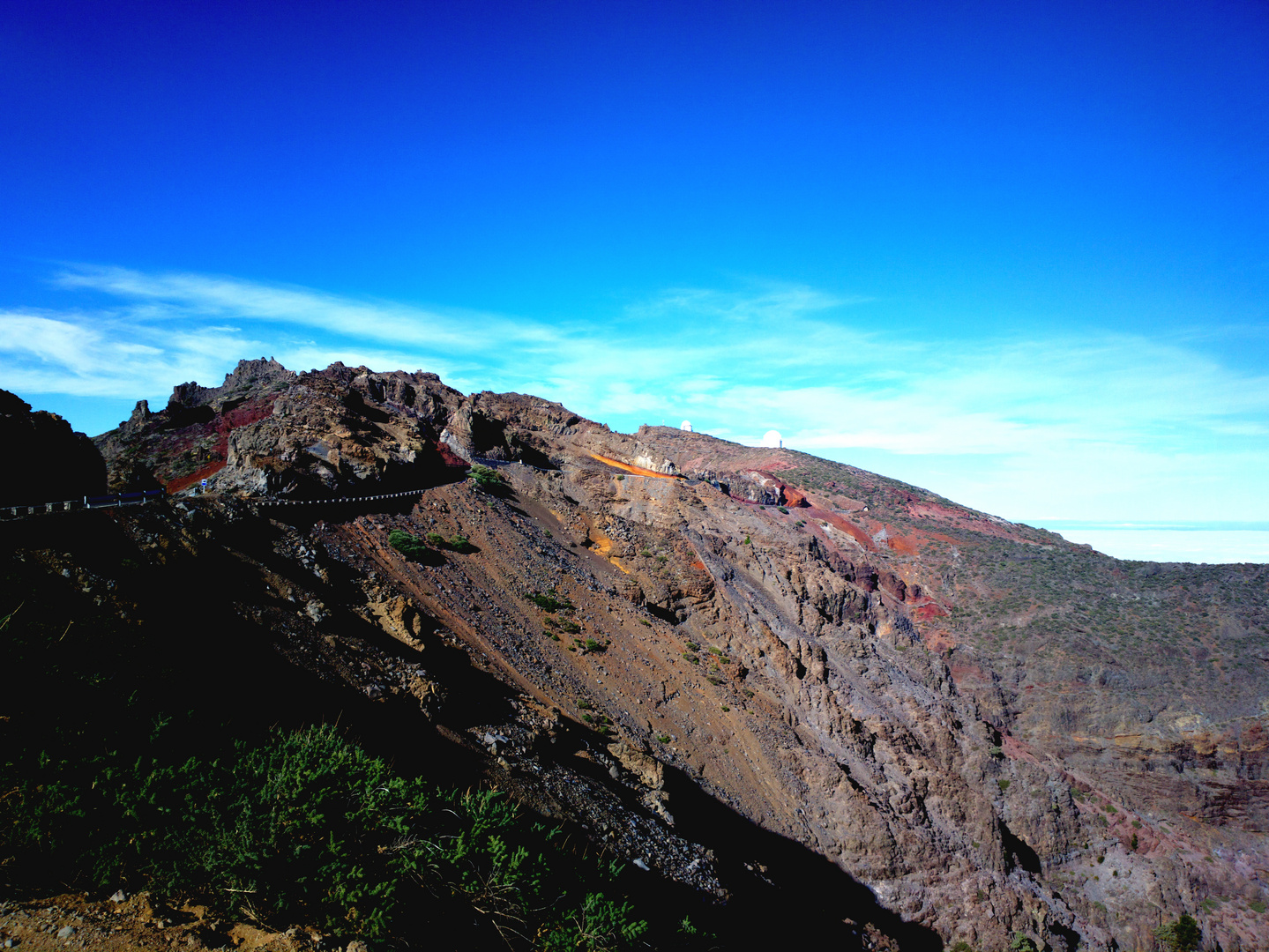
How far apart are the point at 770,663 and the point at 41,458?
26.6m

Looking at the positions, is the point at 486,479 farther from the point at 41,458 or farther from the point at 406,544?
the point at 41,458

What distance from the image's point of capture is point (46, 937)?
4785 millimetres

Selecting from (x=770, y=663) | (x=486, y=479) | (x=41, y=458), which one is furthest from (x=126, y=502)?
(x=770, y=663)

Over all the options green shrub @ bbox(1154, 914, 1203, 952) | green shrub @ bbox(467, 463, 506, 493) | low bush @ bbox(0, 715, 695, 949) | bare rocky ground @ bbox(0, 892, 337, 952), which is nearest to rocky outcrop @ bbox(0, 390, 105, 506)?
green shrub @ bbox(467, 463, 506, 493)

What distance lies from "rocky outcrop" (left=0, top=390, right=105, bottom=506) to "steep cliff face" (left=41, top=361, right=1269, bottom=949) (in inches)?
150

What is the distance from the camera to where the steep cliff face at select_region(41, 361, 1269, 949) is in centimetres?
1702

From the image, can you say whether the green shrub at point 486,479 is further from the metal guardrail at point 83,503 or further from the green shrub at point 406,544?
the metal guardrail at point 83,503

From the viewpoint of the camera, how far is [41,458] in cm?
1658

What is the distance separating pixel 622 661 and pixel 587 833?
10.1 m

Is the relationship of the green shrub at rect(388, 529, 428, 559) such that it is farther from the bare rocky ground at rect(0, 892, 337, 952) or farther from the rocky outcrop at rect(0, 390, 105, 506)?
the bare rocky ground at rect(0, 892, 337, 952)

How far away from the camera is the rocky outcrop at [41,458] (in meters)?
15.8

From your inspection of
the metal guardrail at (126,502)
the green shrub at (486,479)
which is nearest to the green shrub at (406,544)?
the metal guardrail at (126,502)

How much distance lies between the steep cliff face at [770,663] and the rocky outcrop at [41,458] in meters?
3.81

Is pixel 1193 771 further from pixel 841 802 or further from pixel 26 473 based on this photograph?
pixel 26 473
